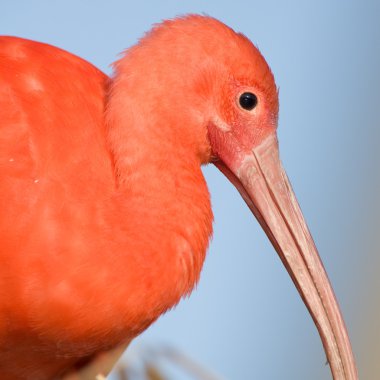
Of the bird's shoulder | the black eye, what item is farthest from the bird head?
the bird's shoulder

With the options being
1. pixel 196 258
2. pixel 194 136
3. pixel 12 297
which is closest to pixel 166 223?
pixel 196 258

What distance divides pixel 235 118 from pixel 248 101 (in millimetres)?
81

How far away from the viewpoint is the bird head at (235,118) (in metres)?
2.71

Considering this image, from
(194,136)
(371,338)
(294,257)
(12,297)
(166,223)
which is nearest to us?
(371,338)

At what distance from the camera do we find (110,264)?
8.02 ft

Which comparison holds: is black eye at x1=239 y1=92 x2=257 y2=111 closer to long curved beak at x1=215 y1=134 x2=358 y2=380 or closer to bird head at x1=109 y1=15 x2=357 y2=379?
bird head at x1=109 y1=15 x2=357 y2=379

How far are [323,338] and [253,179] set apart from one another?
680 millimetres

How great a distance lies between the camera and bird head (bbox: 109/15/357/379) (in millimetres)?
2705

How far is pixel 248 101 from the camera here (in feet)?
9.43

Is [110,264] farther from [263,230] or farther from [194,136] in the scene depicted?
[263,230]

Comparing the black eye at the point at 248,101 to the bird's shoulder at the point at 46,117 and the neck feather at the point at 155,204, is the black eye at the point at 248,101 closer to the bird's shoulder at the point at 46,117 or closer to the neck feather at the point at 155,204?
the neck feather at the point at 155,204

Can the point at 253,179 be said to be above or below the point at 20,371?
above

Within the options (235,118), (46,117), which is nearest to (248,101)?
(235,118)

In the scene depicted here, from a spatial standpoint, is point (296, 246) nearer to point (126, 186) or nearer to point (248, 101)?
point (248, 101)
